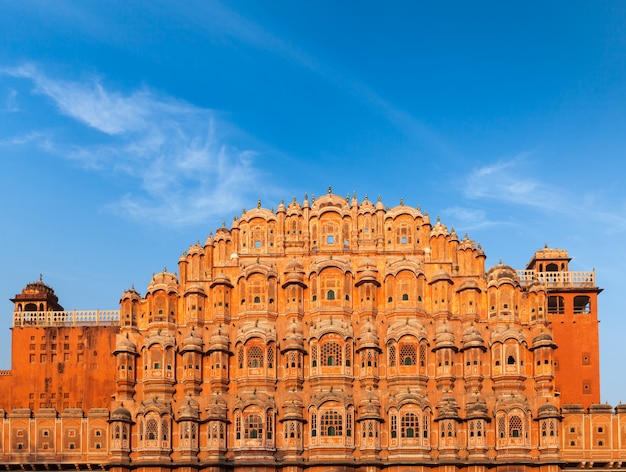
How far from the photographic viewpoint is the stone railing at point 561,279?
248 ft

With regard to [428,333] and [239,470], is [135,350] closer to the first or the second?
[239,470]

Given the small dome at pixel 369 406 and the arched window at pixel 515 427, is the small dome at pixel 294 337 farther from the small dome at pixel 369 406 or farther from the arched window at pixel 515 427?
the arched window at pixel 515 427

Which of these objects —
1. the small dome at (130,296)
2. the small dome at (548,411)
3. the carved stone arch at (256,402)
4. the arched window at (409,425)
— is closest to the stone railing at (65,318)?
the small dome at (130,296)

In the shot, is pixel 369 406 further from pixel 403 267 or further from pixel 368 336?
pixel 403 267

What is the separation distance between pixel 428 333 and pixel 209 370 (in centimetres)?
1598

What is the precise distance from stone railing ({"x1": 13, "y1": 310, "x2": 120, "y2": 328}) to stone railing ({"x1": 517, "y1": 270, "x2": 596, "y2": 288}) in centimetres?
3314

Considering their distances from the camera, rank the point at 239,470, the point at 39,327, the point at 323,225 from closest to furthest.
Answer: the point at 239,470
the point at 323,225
the point at 39,327

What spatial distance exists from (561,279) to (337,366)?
822 inches

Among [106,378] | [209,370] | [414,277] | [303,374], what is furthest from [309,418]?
[106,378]

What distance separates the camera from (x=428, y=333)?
2709 inches

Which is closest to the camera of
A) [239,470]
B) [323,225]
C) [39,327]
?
[239,470]

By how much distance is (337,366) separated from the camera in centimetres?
6731

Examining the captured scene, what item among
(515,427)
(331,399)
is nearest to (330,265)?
(331,399)

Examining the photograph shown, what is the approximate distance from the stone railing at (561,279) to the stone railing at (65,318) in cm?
3314
